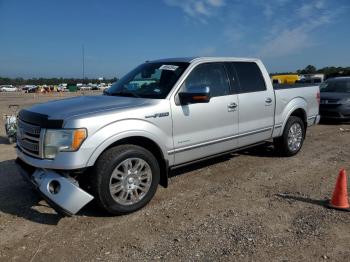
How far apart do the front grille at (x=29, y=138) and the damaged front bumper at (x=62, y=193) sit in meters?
0.33

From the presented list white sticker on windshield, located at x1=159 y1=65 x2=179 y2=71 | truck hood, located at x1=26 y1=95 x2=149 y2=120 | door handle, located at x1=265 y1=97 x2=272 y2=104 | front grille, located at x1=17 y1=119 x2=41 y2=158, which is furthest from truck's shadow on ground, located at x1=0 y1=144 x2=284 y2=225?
white sticker on windshield, located at x1=159 y1=65 x2=179 y2=71

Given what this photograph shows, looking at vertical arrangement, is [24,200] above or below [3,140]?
below

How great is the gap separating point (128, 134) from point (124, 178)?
523 mm

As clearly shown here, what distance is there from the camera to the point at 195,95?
15.9 ft

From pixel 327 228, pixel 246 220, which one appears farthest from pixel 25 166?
pixel 327 228

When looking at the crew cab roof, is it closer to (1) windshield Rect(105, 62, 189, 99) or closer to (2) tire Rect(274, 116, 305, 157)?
(1) windshield Rect(105, 62, 189, 99)

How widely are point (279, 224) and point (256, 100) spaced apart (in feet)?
8.40

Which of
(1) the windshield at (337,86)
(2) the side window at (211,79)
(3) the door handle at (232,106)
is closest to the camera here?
(2) the side window at (211,79)

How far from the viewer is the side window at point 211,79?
5.25 metres

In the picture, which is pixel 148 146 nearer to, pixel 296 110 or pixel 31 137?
pixel 31 137

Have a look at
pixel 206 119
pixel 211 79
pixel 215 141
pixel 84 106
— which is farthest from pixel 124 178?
pixel 211 79

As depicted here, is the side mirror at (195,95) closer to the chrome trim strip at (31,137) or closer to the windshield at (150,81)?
the windshield at (150,81)

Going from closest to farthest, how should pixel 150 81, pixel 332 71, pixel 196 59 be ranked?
pixel 150 81 < pixel 196 59 < pixel 332 71

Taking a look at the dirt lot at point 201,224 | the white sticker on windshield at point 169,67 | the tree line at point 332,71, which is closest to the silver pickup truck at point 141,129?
the white sticker on windshield at point 169,67
